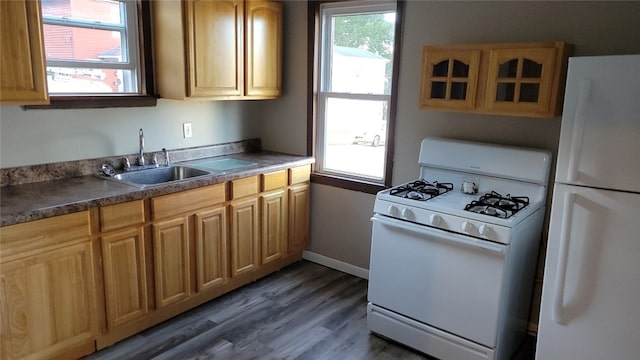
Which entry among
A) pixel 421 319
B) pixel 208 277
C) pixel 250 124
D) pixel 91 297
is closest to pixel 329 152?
pixel 250 124

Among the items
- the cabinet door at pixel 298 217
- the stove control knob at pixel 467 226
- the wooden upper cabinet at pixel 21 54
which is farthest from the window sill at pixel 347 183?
the wooden upper cabinet at pixel 21 54

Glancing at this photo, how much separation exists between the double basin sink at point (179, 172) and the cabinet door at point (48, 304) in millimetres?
684

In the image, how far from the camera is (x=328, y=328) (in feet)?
9.53

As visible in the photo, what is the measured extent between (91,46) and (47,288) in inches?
59.1

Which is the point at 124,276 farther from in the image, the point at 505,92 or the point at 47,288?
the point at 505,92

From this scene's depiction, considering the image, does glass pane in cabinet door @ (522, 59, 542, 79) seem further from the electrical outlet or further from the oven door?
the electrical outlet

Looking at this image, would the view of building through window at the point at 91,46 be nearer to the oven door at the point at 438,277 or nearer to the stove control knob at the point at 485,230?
the oven door at the point at 438,277

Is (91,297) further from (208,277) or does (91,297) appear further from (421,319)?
(421,319)

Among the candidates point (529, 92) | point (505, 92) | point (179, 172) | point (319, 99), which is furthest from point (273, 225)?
point (529, 92)

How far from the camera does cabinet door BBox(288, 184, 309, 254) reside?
11.9 feet

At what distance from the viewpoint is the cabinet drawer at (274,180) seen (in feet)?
10.9

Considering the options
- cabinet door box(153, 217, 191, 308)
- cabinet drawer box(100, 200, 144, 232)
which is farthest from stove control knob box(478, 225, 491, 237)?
cabinet drawer box(100, 200, 144, 232)

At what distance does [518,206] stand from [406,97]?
1.09m

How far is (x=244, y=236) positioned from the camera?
3.26 meters
